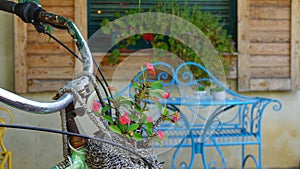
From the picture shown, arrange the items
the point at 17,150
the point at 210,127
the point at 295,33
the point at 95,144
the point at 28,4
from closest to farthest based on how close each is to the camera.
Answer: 1. the point at 95,144
2. the point at 28,4
3. the point at 210,127
4. the point at 17,150
5. the point at 295,33

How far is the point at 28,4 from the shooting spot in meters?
1.05

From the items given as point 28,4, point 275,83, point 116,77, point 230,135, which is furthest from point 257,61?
point 28,4

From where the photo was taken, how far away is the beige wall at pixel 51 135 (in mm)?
3273

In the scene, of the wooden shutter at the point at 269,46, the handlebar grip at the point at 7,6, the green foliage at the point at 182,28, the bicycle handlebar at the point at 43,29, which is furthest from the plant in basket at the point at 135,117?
the wooden shutter at the point at 269,46

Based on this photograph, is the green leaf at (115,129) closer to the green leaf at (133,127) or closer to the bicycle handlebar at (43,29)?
the green leaf at (133,127)

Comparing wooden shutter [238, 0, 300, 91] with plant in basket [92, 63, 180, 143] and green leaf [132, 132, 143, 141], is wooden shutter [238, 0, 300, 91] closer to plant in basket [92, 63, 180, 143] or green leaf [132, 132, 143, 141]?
plant in basket [92, 63, 180, 143]

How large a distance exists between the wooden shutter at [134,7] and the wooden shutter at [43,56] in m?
0.14

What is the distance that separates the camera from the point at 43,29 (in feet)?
3.63

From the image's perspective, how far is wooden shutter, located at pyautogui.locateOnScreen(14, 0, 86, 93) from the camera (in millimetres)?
3215

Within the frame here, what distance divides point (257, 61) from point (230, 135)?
2.35 feet

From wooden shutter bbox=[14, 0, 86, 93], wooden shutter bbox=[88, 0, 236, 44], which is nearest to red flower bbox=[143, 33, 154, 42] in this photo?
wooden shutter bbox=[88, 0, 236, 44]

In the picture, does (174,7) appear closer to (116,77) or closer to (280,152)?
(116,77)

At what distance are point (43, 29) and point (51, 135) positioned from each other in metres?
2.42

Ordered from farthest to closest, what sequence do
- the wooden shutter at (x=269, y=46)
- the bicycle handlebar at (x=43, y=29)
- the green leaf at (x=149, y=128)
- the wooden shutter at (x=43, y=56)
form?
1. the wooden shutter at (x=269, y=46)
2. the wooden shutter at (x=43, y=56)
3. the green leaf at (x=149, y=128)
4. the bicycle handlebar at (x=43, y=29)
